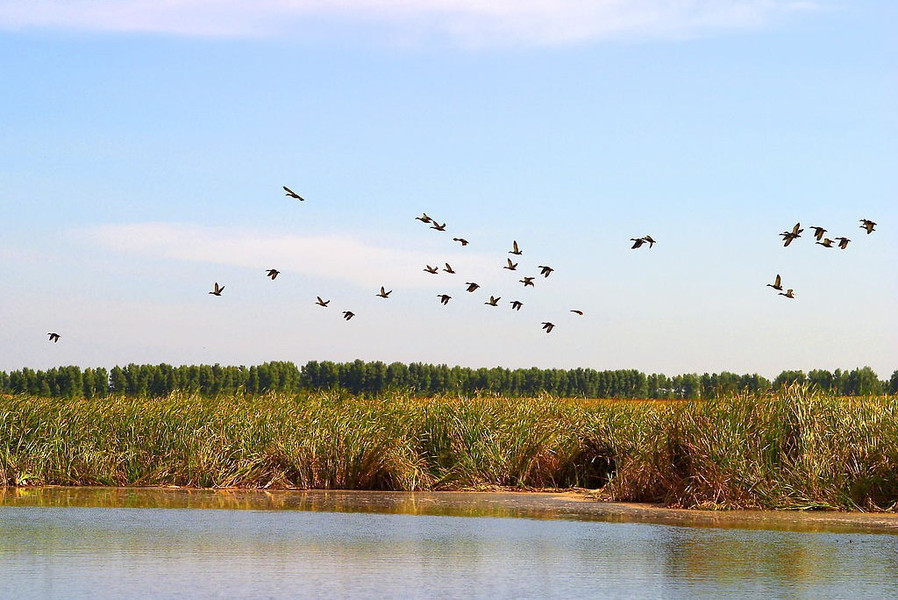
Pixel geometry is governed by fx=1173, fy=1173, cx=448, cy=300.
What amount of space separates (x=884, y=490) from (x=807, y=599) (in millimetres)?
10559

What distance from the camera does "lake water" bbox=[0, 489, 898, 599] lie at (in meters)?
12.4

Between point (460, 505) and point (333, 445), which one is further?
point (333, 445)

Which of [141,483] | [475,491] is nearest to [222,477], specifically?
[141,483]

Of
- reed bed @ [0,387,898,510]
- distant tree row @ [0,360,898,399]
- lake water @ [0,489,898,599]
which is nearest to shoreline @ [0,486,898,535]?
lake water @ [0,489,898,599]

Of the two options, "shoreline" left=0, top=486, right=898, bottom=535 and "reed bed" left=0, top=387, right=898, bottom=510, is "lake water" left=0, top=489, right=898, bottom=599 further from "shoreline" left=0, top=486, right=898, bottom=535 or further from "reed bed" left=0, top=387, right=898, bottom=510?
"reed bed" left=0, top=387, right=898, bottom=510

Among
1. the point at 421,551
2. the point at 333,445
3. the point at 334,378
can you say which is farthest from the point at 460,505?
the point at 334,378

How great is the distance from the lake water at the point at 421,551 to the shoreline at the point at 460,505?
0.08 metres

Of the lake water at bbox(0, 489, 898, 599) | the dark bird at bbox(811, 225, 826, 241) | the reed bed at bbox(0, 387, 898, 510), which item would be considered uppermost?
the dark bird at bbox(811, 225, 826, 241)

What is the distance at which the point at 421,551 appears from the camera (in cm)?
1548

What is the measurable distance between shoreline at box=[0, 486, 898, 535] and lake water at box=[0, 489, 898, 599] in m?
0.08

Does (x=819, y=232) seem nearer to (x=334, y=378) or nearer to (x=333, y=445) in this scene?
(x=333, y=445)

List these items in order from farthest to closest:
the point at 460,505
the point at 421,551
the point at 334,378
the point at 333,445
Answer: the point at 334,378 → the point at 333,445 → the point at 460,505 → the point at 421,551

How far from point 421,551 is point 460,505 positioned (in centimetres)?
710

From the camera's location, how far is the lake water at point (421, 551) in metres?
12.4
